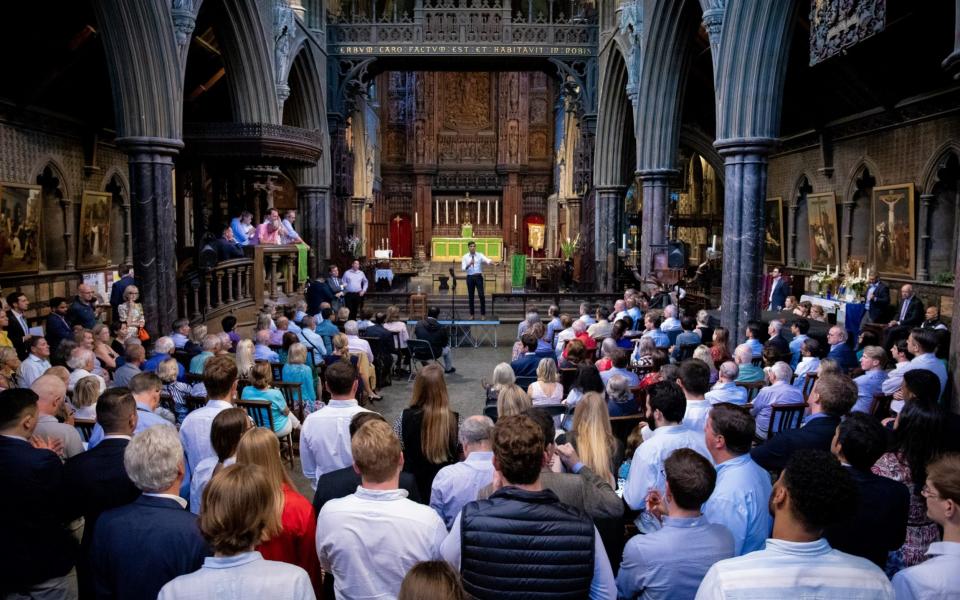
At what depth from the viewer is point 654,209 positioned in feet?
56.0

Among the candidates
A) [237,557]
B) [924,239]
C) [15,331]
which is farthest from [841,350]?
[15,331]

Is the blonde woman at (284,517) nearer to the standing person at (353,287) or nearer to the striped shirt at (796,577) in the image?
the striped shirt at (796,577)

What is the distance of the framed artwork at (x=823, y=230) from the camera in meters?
16.3

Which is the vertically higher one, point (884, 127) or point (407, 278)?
point (884, 127)

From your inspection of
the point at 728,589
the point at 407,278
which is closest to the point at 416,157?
the point at 407,278

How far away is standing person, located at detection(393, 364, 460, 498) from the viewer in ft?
14.3

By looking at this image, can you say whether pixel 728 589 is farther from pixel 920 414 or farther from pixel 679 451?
pixel 920 414

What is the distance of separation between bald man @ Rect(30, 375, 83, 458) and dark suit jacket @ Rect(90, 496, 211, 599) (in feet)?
5.88

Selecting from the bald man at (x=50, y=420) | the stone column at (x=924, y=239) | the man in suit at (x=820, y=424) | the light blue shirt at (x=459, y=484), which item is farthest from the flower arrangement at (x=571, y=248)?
the light blue shirt at (x=459, y=484)

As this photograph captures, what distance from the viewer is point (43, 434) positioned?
418 cm

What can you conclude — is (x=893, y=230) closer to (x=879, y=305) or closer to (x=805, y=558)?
(x=879, y=305)

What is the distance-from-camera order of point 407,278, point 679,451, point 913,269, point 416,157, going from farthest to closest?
point 416,157 → point 407,278 → point 913,269 → point 679,451

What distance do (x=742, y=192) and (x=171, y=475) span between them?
32.1 feet

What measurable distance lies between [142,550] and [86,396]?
2593 millimetres
